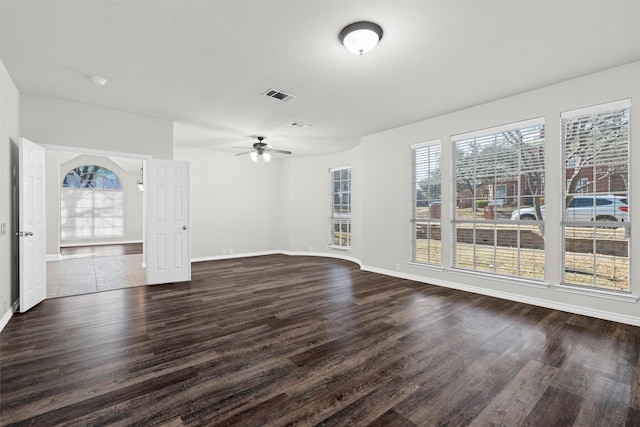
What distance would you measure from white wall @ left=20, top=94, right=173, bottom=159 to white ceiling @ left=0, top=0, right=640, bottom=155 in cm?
21

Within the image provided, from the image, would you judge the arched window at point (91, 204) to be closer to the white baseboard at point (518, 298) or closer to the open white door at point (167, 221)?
the open white door at point (167, 221)

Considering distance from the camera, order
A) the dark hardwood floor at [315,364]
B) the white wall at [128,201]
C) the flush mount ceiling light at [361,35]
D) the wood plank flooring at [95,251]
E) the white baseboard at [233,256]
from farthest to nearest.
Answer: the white wall at [128,201]
the wood plank flooring at [95,251]
the white baseboard at [233,256]
the flush mount ceiling light at [361,35]
the dark hardwood floor at [315,364]

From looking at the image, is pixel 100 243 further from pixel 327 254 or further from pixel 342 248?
pixel 342 248

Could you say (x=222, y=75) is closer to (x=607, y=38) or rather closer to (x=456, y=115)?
(x=456, y=115)

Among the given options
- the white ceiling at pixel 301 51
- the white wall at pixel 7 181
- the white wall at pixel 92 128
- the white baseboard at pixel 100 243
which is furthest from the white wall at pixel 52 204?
the white ceiling at pixel 301 51

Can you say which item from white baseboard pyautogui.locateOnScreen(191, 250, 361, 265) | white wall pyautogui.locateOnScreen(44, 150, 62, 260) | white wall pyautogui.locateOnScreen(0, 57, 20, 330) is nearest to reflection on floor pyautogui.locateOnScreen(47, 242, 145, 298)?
white wall pyautogui.locateOnScreen(44, 150, 62, 260)

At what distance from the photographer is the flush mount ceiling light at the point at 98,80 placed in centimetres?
355

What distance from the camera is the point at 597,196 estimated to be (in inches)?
139

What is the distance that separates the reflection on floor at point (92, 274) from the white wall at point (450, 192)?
4.58 meters

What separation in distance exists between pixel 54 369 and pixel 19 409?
529 mm

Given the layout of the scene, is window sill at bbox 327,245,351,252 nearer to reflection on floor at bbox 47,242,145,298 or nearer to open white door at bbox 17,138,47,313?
reflection on floor at bbox 47,242,145,298

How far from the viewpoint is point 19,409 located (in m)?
1.84

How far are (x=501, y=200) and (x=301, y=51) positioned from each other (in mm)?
3501

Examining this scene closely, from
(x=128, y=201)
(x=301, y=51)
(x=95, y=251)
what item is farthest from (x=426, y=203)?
(x=128, y=201)
